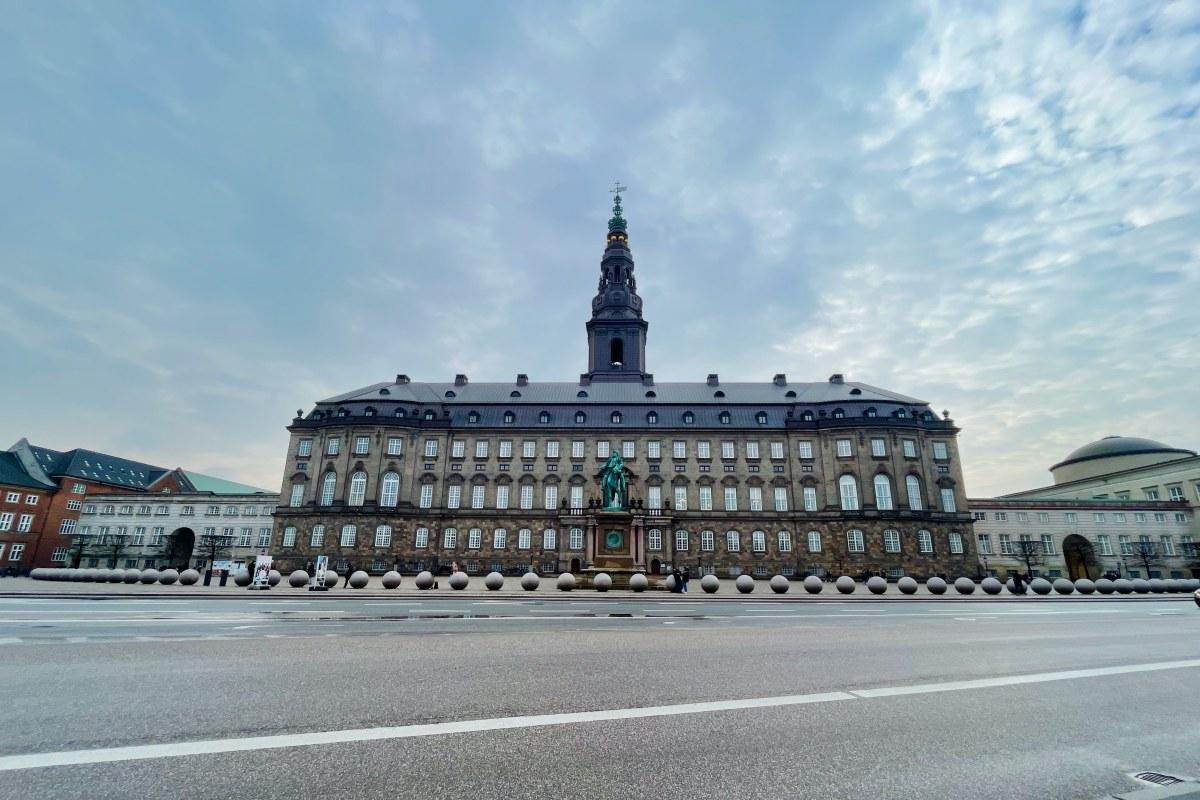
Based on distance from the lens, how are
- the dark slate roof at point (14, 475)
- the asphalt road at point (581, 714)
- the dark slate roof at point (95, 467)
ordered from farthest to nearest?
the dark slate roof at point (95, 467), the dark slate roof at point (14, 475), the asphalt road at point (581, 714)

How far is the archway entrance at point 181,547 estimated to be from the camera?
63.7 m

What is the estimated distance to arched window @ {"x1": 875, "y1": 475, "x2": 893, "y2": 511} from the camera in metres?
54.2

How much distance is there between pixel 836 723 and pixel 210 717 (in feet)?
21.0

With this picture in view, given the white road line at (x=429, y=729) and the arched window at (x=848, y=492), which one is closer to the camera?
the white road line at (x=429, y=729)

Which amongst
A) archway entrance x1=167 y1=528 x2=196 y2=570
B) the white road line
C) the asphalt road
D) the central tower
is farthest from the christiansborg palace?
the white road line

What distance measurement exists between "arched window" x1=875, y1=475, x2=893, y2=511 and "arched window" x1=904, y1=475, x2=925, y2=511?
5.60 ft

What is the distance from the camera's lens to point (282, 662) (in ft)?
27.8

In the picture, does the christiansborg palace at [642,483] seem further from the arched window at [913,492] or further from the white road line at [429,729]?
the white road line at [429,729]

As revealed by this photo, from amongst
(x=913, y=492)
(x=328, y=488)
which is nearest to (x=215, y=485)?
(x=328, y=488)

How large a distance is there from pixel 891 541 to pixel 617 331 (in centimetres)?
4023

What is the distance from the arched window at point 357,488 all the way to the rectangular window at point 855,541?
48803 mm

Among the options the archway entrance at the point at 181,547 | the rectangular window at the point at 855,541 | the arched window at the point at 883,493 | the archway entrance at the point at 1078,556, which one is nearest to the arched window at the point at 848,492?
the arched window at the point at 883,493

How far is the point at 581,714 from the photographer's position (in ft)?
19.1

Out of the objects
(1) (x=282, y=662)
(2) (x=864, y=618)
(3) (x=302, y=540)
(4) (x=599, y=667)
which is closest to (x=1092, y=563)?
(2) (x=864, y=618)
